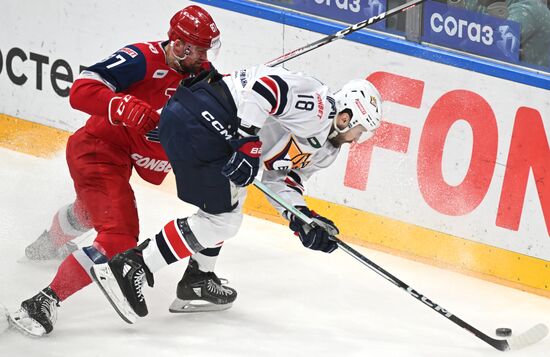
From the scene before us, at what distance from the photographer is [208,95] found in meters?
4.48

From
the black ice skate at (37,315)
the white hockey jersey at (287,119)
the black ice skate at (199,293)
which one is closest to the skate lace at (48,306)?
the black ice skate at (37,315)

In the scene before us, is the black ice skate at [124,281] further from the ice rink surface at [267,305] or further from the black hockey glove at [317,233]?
the black hockey glove at [317,233]

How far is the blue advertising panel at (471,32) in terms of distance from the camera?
5504 mm

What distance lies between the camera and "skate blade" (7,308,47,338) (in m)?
4.48

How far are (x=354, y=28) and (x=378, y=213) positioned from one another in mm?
1040

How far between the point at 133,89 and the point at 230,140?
0.61 meters

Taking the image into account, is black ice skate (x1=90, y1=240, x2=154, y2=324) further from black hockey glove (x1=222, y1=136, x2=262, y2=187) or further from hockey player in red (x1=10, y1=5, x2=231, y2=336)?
black hockey glove (x1=222, y1=136, x2=262, y2=187)

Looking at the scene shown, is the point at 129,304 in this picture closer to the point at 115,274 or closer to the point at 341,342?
the point at 115,274

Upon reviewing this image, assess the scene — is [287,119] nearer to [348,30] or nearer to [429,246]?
[348,30]

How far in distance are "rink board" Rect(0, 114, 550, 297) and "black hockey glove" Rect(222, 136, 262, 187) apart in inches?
64.0

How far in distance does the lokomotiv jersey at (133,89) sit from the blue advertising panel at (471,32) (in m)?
1.32

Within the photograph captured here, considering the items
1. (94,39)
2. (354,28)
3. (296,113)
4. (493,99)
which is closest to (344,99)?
(296,113)

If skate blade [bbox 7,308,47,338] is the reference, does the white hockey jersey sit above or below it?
above

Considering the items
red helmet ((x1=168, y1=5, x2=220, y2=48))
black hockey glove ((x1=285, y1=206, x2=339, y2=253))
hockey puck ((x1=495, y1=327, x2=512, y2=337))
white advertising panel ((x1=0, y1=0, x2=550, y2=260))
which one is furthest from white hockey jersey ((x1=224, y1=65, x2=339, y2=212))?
white advertising panel ((x1=0, y1=0, x2=550, y2=260))
